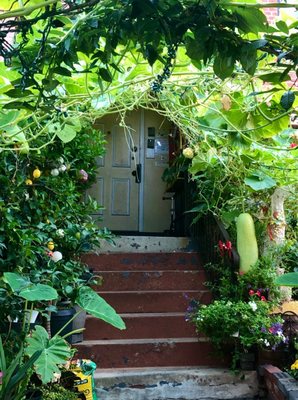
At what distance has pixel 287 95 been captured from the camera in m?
1.51

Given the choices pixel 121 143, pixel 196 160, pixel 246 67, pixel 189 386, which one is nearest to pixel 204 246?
pixel 196 160

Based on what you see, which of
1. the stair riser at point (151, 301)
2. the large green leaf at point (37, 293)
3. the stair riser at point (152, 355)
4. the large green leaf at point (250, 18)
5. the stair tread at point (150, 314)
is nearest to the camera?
the large green leaf at point (250, 18)

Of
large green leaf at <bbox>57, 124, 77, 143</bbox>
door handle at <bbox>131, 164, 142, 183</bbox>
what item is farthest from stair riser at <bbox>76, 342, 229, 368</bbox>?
door handle at <bbox>131, 164, 142, 183</bbox>

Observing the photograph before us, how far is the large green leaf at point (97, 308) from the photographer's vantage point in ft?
7.61

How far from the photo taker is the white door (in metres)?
6.57

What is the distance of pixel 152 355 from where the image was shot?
3355 mm

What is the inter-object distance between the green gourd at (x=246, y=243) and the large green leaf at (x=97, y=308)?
4.35 ft

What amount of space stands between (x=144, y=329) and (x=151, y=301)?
1.13 ft

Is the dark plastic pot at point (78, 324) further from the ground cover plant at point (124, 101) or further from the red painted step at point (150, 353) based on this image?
the ground cover plant at point (124, 101)

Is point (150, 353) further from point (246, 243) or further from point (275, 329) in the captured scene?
point (246, 243)

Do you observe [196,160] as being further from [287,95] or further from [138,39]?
[138,39]

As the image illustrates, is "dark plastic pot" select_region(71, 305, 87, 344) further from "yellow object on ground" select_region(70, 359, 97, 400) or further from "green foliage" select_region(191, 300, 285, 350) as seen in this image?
"green foliage" select_region(191, 300, 285, 350)

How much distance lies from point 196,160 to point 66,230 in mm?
1315

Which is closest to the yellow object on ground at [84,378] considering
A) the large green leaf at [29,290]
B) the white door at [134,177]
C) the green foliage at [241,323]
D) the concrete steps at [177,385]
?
the concrete steps at [177,385]
